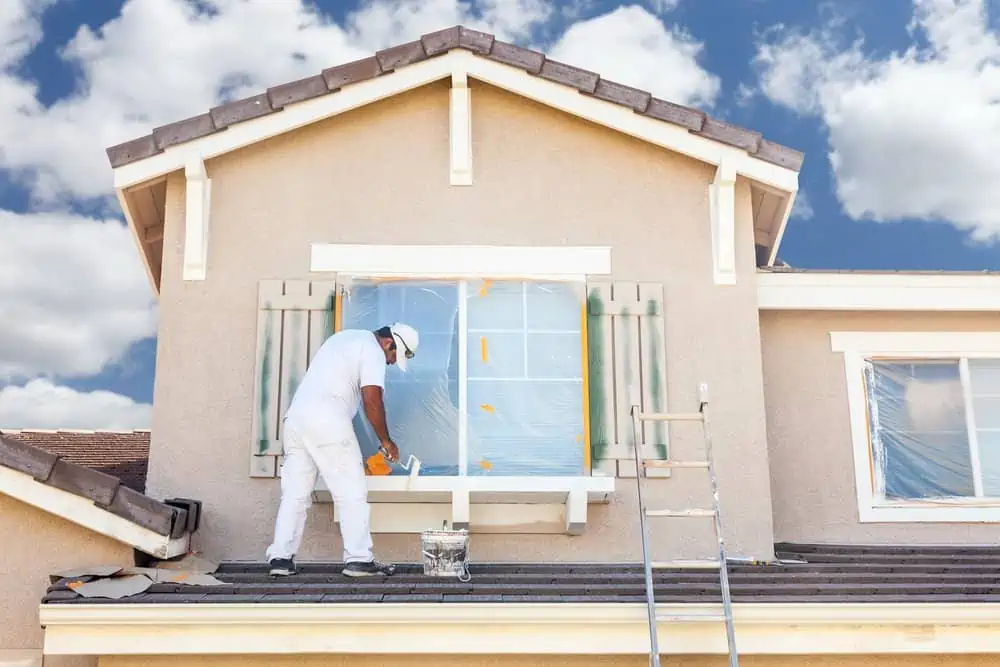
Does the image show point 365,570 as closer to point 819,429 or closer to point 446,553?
point 446,553

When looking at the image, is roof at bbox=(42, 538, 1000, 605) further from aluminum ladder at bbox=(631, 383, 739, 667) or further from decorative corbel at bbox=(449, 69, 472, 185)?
decorative corbel at bbox=(449, 69, 472, 185)

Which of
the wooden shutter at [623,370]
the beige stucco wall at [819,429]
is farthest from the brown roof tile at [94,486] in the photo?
the beige stucco wall at [819,429]

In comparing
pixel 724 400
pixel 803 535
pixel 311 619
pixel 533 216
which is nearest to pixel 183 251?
pixel 533 216

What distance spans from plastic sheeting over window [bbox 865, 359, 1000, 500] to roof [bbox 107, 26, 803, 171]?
1984 millimetres

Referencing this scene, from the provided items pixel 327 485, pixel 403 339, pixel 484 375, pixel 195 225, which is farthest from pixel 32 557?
pixel 484 375

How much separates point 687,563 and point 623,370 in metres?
1.41

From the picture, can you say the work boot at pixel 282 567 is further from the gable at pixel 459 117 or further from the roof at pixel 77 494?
the gable at pixel 459 117

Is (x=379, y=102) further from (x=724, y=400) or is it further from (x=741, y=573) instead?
(x=741, y=573)

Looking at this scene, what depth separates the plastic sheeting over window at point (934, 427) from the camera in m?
8.16

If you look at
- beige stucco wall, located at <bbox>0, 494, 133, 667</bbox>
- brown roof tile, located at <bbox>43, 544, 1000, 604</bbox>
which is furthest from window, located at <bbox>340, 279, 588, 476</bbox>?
beige stucco wall, located at <bbox>0, 494, 133, 667</bbox>

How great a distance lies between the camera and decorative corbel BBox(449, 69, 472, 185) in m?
7.81

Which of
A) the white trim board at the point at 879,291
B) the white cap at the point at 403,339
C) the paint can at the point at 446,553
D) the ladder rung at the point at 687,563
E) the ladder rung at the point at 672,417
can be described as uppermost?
the white trim board at the point at 879,291

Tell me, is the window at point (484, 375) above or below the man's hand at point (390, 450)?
above

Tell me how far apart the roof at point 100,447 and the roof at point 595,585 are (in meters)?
5.18
